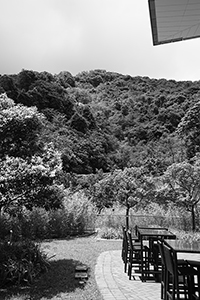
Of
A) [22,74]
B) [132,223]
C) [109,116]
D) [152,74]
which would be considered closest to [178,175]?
[132,223]

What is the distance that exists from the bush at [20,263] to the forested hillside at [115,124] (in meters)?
23.1

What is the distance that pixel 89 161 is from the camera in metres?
37.6

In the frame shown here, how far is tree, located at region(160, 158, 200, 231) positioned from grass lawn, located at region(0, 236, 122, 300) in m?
4.37

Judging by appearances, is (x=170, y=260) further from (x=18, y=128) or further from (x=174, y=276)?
(x=18, y=128)

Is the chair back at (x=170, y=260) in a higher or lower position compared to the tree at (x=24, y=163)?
lower

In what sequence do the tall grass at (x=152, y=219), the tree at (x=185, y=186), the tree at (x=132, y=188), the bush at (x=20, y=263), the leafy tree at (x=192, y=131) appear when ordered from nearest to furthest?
the bush at (x=20, y=263) < the tree at (x=185, y=186) < the tall grass at (x=152, y=219) < the tree at (x=132, y=188) < the leafy tree at (x=192, y=131)

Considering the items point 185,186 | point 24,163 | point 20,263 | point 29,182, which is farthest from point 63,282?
point 185,186

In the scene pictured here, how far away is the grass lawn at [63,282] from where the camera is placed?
4.74 metres

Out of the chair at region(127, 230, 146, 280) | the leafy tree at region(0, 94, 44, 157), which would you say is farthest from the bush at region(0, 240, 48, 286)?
the leafy tree at region(0, 94, 44, 157)

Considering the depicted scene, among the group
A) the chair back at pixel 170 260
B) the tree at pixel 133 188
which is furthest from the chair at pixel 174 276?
the tree at pixel 133 188

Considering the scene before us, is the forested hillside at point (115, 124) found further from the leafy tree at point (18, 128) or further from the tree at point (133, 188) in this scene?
the leafy tree at point (18, 128)

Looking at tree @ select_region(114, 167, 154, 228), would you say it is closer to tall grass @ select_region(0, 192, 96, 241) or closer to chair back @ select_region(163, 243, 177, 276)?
tall grass @ select_region(0, 192, 96, 241)

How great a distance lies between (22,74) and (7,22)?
36953 millimetres

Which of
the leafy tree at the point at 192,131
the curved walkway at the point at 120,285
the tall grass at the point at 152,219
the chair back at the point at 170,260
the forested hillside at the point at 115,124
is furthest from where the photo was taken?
the forested hillside at the point at 115,124
